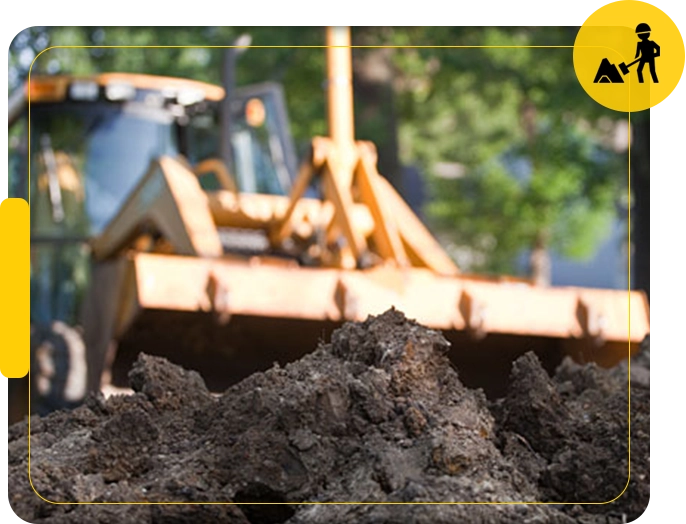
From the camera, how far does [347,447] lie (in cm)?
269

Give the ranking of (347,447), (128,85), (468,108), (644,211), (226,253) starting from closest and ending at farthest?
(347,447)
(644,211)
(226,253)
(128,85)
(468,108)

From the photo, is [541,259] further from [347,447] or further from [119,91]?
[347,447]

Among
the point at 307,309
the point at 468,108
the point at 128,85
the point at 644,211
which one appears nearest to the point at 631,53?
the point at 644,211

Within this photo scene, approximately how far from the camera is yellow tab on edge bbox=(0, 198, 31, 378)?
3.05 metres

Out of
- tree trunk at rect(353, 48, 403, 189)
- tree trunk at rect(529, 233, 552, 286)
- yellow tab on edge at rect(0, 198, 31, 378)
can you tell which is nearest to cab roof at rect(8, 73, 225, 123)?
tree trunk at rect(353, 48, 403, 189)

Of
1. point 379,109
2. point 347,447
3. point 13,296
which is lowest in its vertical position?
point 347,447

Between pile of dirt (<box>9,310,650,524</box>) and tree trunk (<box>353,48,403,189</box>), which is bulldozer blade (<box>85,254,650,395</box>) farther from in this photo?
tree trunk (<box>353,48,403,189</box>)

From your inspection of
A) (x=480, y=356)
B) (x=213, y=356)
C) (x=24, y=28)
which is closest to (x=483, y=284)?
(x=213, y=356)

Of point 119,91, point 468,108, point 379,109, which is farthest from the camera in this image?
point 468,108

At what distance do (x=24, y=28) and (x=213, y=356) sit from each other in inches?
53.7

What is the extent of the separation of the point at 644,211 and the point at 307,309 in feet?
3.77

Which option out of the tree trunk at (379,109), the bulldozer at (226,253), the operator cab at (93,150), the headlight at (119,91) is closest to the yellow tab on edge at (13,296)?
the bulldozer at (226,253)

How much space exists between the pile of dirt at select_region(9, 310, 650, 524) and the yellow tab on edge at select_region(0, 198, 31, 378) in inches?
7.0

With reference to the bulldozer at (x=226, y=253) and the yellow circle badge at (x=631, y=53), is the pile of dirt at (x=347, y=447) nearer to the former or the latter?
the bulldozer at (x=226, y=253)
